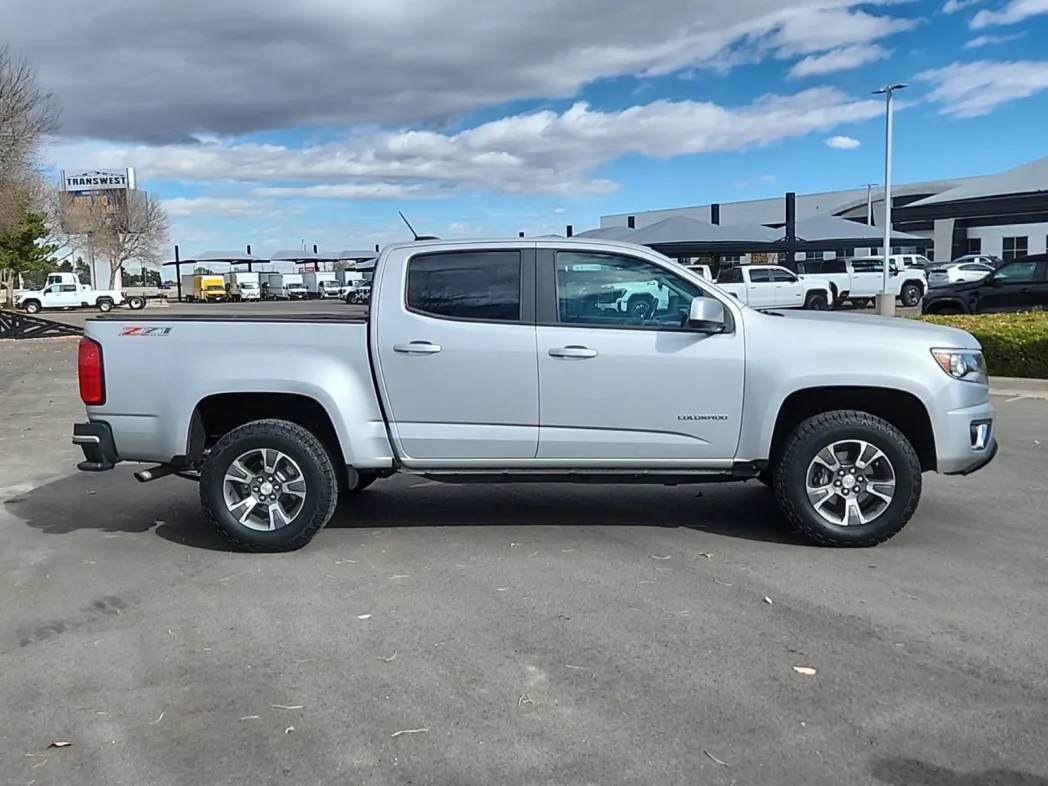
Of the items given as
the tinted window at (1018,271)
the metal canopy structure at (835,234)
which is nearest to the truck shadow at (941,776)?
the tinted window at (1018,271)

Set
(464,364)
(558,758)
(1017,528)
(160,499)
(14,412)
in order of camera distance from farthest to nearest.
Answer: (14,412), (160,499), (1017,528), (464,364), (558,758)

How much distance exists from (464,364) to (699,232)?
27072mm

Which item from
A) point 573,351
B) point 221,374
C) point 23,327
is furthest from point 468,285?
point 23,327

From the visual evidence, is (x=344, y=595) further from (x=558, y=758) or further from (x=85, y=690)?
(x=558, y=758)

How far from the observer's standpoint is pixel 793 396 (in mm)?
6117

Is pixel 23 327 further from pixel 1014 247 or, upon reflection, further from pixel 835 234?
pixel 1014 247

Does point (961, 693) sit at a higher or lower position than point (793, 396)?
lower

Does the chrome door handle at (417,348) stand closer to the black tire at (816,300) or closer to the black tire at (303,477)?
the black tire at (303,477)

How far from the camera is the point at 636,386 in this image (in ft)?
19.7

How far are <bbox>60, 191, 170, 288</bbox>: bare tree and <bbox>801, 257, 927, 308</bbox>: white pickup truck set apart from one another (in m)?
54.6

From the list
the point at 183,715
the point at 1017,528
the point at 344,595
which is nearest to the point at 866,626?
the point at 1017,528

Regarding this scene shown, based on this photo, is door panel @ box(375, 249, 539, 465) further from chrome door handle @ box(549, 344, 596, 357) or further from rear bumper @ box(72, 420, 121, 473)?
rear bumper @ box(72, 420, 121, 473)

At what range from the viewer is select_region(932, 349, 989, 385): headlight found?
5938mm

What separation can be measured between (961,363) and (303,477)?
4087 mm
